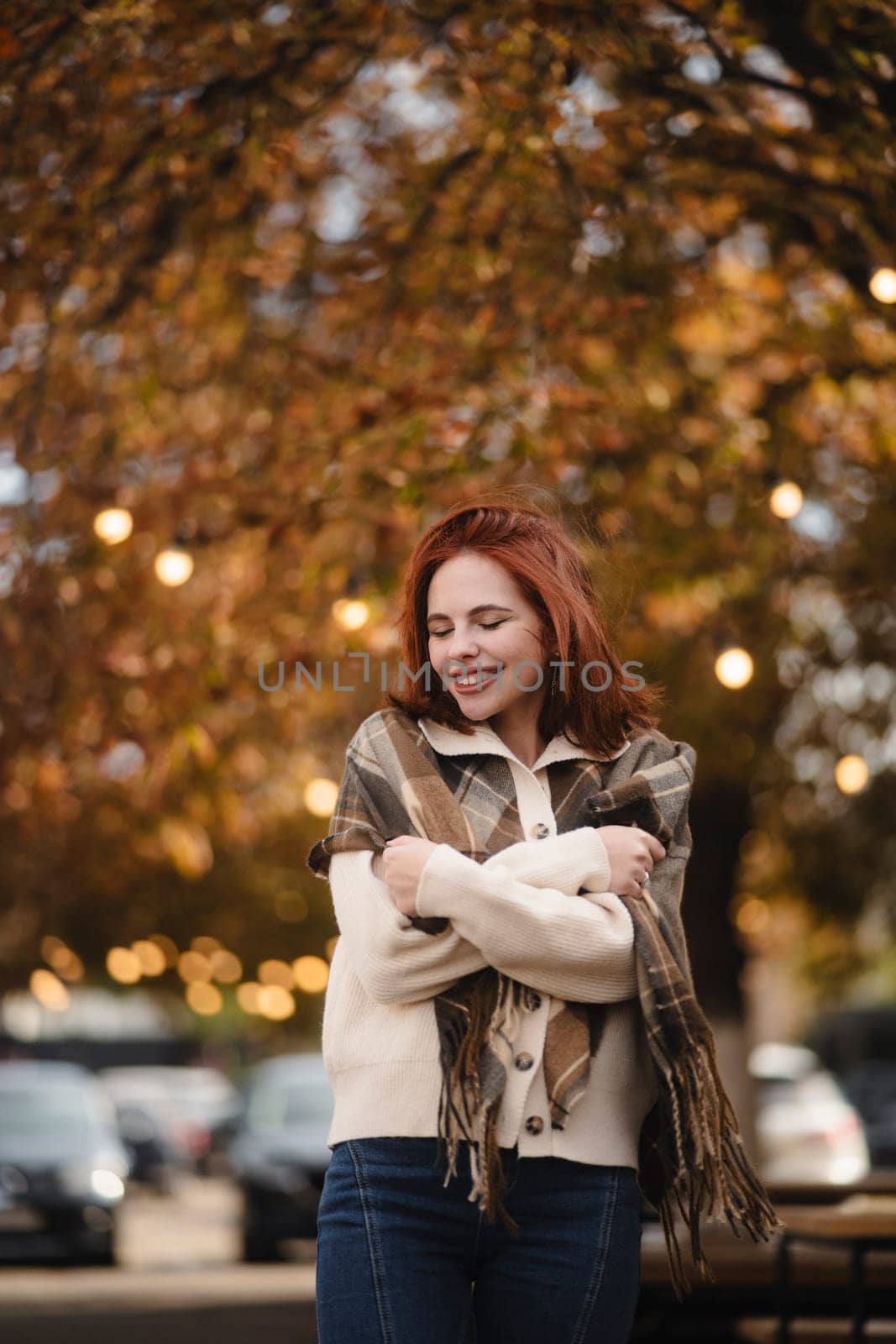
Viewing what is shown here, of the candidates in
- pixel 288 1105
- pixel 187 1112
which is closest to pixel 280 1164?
pixel 288 1105

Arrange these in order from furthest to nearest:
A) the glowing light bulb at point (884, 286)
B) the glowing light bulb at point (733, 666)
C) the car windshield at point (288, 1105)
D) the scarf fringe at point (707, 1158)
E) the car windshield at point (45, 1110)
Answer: the car windshield at point (288, 1105)
the car windshield at point (45, 1110)
the glowing light bulb at point (733, 666)
the glowing light bulb at point (884, 286)
the scarf fringe at point (707, 1158)

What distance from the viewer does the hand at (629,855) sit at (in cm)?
270

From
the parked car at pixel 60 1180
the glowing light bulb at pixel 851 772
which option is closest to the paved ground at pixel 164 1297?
the parked car at pixel 60 1180

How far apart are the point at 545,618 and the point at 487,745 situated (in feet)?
0.78

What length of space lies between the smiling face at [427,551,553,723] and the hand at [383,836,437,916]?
302 mm

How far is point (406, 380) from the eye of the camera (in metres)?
7.03

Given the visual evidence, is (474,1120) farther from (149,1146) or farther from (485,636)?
(149,1146)

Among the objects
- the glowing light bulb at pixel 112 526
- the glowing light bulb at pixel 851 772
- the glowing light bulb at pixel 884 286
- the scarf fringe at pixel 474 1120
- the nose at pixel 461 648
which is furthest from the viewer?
the glowing light bulb at pixel 851 772

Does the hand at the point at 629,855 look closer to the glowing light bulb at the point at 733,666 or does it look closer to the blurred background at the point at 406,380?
the blurred background at the point at 406,380

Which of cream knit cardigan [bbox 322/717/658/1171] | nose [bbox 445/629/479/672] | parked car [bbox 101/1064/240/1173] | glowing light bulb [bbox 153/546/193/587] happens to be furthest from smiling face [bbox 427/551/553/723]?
parked car [bbox 101/1064/240/1173]

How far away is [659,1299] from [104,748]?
3866 mm

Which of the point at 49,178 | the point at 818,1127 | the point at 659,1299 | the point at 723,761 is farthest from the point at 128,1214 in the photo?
the point at 49,178

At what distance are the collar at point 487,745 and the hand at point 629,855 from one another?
17cm

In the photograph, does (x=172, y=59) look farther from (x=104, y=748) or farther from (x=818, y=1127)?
(x=818, y=1127)
